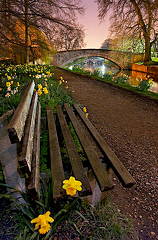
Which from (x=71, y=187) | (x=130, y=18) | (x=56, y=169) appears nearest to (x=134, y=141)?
(x=56, y=169)

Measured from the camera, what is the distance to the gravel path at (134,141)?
1.52 meters

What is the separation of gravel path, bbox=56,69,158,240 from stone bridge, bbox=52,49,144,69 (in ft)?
70.5

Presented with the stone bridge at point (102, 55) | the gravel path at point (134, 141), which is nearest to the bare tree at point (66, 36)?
the gravel path at point (134, 141)

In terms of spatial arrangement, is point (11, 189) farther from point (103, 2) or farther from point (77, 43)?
point (103, 2)

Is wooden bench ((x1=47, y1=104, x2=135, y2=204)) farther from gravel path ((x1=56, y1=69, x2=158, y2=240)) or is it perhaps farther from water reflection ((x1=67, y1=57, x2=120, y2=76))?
water reflection ((x1=67, y1=57, x2=120, y2=76))

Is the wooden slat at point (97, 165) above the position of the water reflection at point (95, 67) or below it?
below

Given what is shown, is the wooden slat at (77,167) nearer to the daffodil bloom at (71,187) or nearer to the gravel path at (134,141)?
the daffodil bloom at (71,187)

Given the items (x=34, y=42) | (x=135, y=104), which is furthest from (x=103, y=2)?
(x=135, y=104)

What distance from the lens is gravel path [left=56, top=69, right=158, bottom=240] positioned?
152 cm

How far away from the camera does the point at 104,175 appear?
1.21m

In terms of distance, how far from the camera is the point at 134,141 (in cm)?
284

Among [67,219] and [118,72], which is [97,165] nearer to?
[67,219]

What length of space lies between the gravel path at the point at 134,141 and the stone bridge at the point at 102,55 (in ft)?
70.5

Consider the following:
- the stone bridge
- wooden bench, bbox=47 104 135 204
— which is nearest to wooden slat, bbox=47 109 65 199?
wooden bench, bbox=47 104 135 204
